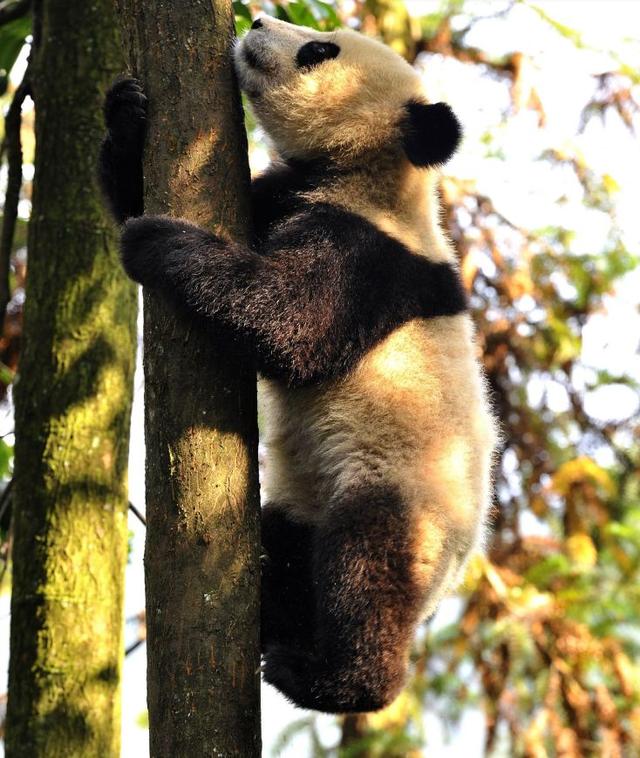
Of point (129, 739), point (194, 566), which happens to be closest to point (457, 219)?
point (194, 566)

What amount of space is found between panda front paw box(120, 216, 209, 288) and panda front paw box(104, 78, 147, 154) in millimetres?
309

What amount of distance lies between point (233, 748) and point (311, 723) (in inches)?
196

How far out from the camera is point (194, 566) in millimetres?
2781

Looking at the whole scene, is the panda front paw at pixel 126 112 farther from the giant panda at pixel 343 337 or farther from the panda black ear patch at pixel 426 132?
the panda black ear patch at pixel 426 132

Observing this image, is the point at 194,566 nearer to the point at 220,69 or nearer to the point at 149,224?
the point at 149,224

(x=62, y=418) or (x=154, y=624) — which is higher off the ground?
(x=154, y=624)

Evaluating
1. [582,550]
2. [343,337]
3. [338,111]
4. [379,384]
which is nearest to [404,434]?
[379,384]

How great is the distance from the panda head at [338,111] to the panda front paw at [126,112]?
24.7 inches

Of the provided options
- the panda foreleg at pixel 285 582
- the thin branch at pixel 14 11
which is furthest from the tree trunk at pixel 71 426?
the panda foreleg at pixel 285 582

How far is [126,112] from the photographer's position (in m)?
3.33

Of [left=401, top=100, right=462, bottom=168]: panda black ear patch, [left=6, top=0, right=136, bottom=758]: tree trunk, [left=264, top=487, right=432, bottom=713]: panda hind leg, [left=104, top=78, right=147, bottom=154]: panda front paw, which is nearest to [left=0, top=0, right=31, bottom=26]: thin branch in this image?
[left=6, top=0, right=136, bottom=758]: tree trunk

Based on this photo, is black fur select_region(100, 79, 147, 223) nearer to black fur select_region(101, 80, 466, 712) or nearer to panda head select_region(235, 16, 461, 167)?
black fur select_region(101, 80, 466, 712)

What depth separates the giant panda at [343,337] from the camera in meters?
3.35

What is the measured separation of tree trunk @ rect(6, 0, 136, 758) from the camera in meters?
3.82
